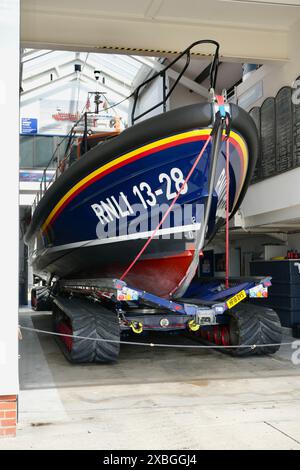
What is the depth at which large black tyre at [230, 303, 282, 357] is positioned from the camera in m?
5.94

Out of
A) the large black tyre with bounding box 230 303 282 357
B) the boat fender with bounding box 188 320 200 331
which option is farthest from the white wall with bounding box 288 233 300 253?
the boat fender with bounding box 188 320 200 331

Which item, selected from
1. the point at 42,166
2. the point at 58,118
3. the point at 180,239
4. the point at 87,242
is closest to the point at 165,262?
the point at 180,239

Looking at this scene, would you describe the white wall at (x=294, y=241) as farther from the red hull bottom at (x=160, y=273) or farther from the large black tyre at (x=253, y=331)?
the red hull bottom at (x=160, y=273)

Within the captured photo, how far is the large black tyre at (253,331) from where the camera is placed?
5.94 meters

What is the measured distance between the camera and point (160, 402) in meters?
4.11

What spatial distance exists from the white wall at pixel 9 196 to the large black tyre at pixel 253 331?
330 centimetres

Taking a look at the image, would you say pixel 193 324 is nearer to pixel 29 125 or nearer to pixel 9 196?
pixel 9 196

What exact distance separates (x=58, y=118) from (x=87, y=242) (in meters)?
12.3

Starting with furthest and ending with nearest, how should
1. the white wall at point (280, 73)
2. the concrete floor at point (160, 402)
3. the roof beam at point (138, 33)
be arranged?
the white wall at point (280, 73) → the roof beam at point (138, 33) → the concrete floor at point (160, 402)

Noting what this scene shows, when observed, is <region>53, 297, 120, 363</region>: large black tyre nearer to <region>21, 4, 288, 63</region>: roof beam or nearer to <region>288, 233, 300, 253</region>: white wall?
<region>21, 4, 288, 63</region>: roof beam

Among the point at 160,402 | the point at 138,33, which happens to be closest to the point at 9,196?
the point at 160,402

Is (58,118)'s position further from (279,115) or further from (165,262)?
(165,262)

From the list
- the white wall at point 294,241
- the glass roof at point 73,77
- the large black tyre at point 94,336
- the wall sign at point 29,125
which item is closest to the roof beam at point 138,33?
the white wall at point 294,241
